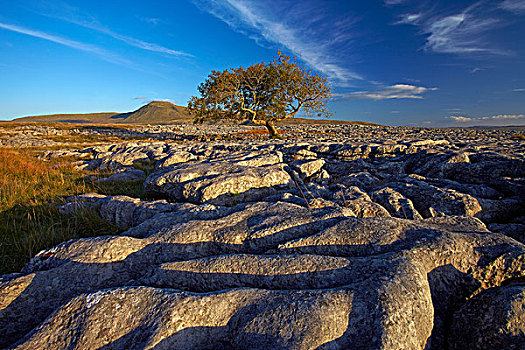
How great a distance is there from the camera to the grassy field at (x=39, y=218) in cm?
413

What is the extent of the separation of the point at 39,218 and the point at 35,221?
0.60 ft

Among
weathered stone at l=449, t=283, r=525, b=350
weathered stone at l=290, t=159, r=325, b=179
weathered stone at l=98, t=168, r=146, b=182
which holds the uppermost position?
weathered stone at l=290, t=159, r=325, b=179

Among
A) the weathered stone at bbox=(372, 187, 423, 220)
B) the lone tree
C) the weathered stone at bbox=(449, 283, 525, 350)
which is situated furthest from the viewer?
the lone tree

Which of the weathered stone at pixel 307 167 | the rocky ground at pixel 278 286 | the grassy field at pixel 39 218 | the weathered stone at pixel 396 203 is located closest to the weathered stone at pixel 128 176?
the grassy field at pixel 39 218

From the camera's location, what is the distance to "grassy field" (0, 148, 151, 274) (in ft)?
13.5

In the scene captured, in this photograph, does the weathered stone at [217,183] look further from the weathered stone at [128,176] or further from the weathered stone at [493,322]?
the weathered stone at [493,322]

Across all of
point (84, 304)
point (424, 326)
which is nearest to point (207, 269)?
point (84, 304)

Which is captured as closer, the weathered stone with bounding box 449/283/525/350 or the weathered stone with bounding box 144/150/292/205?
the weathered stone with bounding box 449/283/525/350

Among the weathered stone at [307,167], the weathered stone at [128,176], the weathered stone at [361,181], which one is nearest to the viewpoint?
the weathered stone at [361,181]

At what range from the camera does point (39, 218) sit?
529 cm

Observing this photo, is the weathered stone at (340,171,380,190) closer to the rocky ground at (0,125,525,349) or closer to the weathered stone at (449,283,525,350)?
the rocky ground at (0,125,525,349)

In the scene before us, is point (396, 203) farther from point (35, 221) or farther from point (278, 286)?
point (35, 221)

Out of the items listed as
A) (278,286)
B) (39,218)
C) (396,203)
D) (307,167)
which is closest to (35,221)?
(39,218)

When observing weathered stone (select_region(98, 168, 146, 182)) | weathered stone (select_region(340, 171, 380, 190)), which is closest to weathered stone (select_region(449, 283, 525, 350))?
weathered stone (select_region(340, 171, 380, 190))
